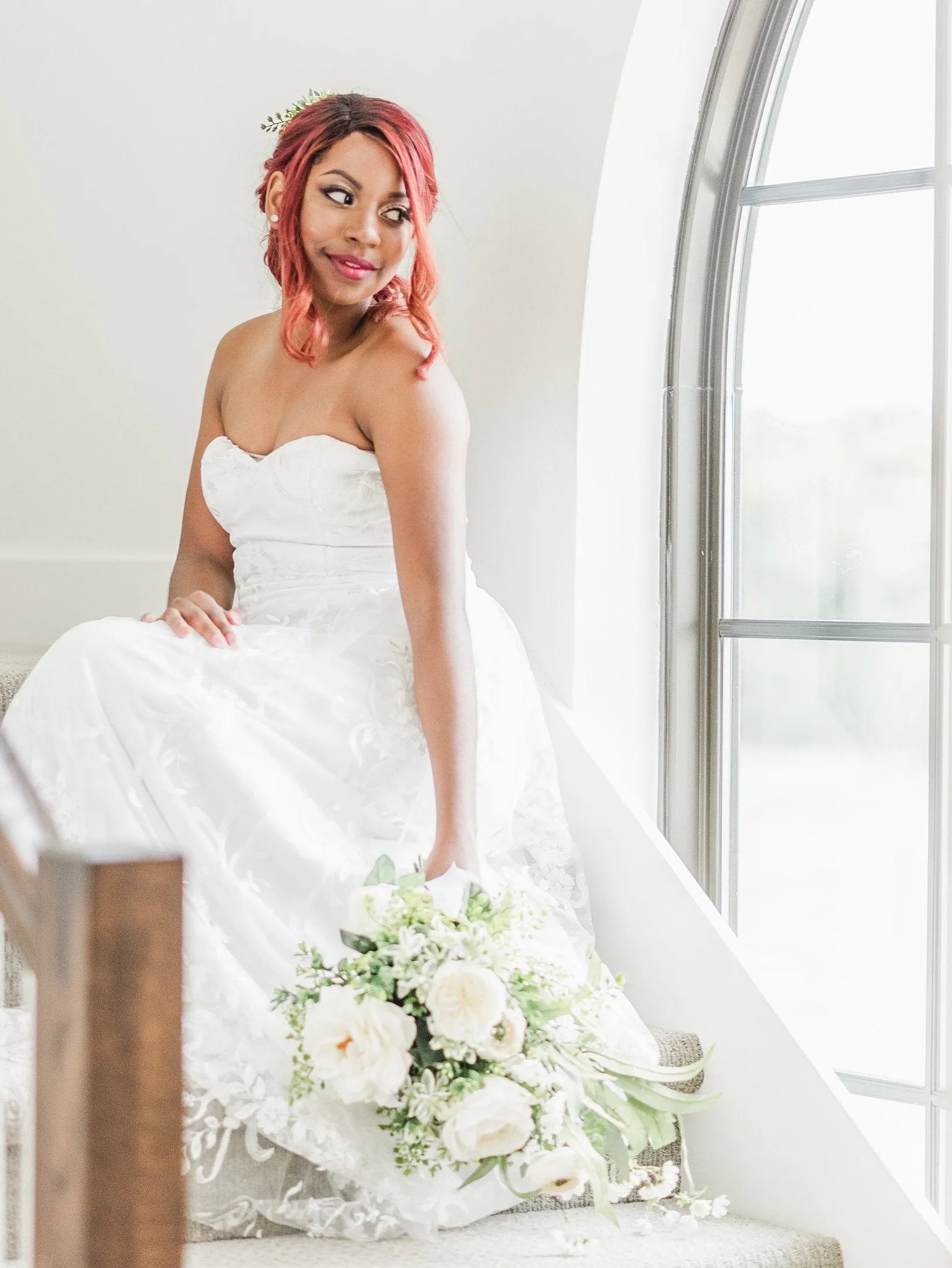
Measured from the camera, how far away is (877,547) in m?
2.38

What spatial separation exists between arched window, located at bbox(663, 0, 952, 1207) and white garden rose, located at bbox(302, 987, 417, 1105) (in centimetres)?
122

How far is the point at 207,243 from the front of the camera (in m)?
2.67

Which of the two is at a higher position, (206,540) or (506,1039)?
(206,540)

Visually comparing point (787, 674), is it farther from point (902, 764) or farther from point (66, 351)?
point (66, 351)

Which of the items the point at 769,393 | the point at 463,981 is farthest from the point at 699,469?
the point at 463,981

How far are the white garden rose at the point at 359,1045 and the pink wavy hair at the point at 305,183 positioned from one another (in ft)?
3.38

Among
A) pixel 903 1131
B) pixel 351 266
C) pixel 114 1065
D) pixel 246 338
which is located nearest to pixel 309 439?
pixel 351 266

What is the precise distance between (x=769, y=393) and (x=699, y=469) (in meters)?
0.19

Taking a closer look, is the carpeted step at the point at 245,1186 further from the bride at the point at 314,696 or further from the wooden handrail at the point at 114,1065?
the wooden handrail at the point at 114,1065

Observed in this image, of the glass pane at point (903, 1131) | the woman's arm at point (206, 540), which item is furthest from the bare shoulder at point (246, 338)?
the glass pane at point (903, 1131)

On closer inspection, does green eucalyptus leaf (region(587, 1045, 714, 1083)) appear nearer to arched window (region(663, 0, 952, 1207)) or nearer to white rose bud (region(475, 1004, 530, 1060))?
white rose bud (region(475, 1004, 530, 1060))

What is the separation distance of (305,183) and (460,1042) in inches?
53.0

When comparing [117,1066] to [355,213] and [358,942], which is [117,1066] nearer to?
[358,942]

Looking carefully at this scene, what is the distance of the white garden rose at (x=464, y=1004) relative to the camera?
140cm
